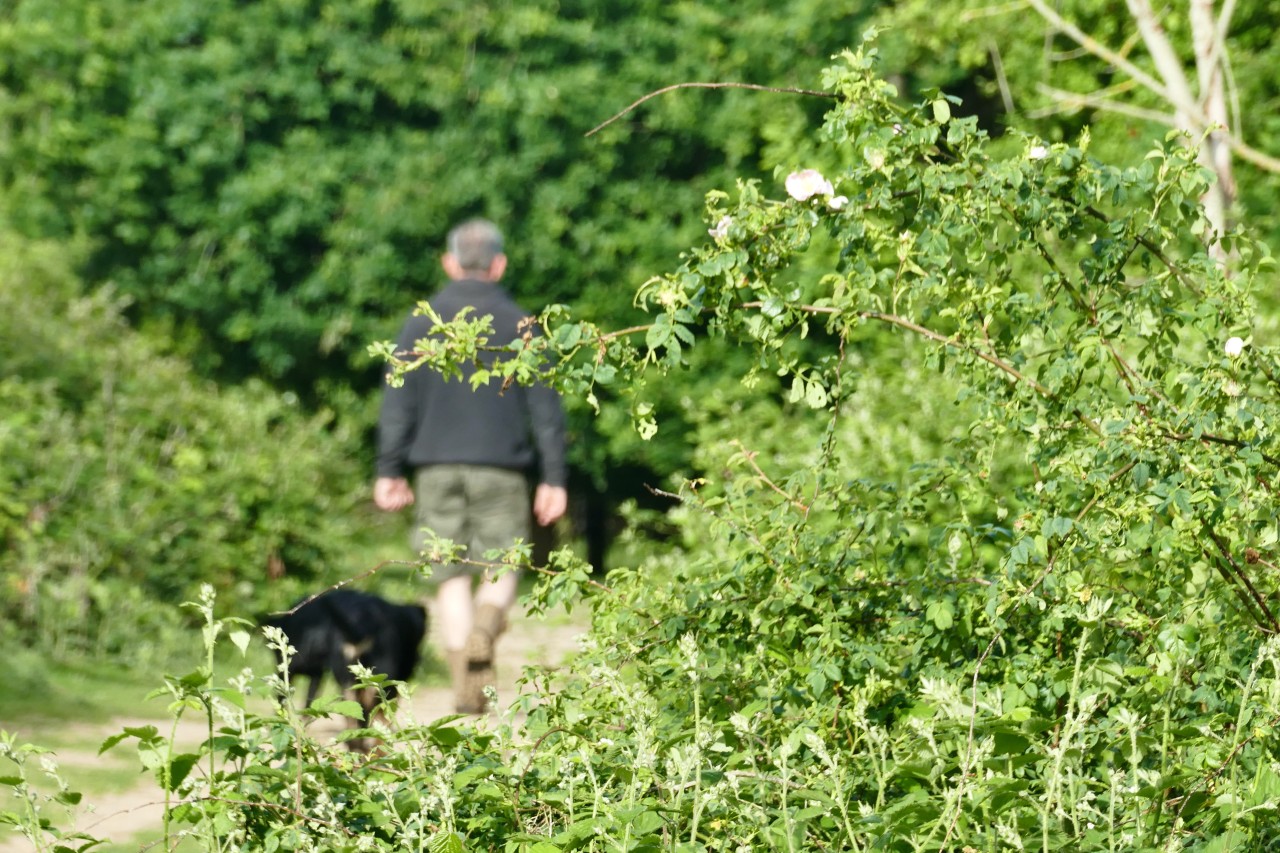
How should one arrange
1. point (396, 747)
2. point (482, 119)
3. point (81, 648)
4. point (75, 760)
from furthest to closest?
point (482, 119), point (81, 648), point (75, 760), point (396, 747)

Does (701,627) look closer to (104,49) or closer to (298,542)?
(298,542)

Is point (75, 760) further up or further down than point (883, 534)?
further down

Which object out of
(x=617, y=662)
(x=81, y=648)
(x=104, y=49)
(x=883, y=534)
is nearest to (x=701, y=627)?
(x=617, y=662)

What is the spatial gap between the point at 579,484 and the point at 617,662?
10778mm

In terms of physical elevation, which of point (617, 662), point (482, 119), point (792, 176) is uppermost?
point (482, 119)

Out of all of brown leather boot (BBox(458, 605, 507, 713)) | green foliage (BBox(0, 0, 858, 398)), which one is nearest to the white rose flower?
brown leather boot (BBox(458, 605, 507, 713))

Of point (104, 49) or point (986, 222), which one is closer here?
point (986, 222)

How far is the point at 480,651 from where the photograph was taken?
7.01m

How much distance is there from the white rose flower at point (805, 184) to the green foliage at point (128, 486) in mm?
6500

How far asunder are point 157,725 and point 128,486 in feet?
9.10

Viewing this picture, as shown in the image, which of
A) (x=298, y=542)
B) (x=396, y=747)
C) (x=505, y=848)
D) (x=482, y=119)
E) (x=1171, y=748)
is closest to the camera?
(x=505, y=848)

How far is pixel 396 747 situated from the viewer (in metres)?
3.33

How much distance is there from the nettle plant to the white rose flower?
0.01 metres

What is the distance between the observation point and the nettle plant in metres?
2.86
